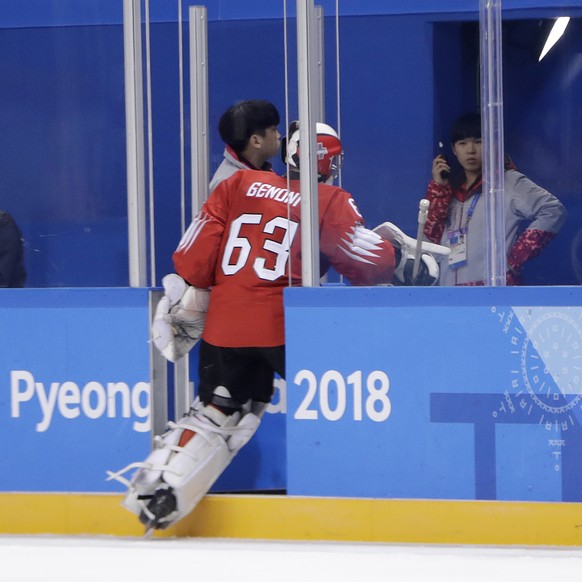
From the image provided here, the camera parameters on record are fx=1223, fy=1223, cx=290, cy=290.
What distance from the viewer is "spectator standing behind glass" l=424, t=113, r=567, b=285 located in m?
3.80

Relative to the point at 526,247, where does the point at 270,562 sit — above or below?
below

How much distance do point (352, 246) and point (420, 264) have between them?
224 mm

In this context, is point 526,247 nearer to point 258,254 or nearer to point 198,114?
point 258,254

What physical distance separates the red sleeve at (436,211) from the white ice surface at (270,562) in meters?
0.97

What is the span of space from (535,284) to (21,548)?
5.81 ft

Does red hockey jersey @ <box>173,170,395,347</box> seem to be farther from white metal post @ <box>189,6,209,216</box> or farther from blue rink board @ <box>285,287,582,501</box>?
white metal post @ <box>189,6,209,216</box>

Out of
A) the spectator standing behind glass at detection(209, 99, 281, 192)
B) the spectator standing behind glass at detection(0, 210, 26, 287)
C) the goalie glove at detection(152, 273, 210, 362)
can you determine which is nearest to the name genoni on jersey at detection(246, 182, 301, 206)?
the spectator standing behind glass at detection(209, 99, 281, 192)

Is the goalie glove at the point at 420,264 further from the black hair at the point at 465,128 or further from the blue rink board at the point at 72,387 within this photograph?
the blue rink board at the point at 72,387

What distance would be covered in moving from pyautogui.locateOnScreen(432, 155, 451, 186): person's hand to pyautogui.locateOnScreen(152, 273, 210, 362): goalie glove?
82 cm

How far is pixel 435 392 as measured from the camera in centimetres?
371

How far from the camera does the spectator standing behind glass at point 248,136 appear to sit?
13.4 feet

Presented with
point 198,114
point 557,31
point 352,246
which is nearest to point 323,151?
point 352,246

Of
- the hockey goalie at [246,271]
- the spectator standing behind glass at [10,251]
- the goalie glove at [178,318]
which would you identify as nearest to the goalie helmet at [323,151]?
the hockey goalie at [246,271]

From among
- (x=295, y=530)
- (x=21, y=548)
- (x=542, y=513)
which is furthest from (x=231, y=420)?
(x=542, y=513)
